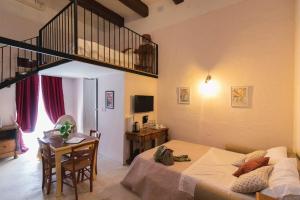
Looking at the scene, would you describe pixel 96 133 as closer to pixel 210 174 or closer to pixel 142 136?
pixel 142 136

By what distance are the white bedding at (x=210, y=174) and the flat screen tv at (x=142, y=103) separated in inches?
74.1

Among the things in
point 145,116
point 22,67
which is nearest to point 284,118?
point 145,116

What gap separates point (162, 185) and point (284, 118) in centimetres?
245

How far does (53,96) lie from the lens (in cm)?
518

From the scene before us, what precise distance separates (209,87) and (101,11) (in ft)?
12.2

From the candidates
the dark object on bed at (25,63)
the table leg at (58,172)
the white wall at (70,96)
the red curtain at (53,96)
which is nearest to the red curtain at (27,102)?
the red curtain at (53,96)

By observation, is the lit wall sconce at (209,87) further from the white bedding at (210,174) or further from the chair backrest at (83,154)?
the chair backrest at (83,154)

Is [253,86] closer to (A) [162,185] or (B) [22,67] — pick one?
(A) [162,185]

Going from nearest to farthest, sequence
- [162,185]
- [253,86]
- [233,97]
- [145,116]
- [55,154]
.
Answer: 1. [162,185]
2. [55,154]
3. [253,86]
4. [233,97]
5. [145,116]

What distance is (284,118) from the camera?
117 inches

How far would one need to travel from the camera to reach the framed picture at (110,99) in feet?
13.3

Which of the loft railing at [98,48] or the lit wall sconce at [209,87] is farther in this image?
the lit wall sconce at [209,87]

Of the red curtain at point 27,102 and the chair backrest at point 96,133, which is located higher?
the red curtain at point 27,102

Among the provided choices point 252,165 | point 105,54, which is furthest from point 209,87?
point 105,54
